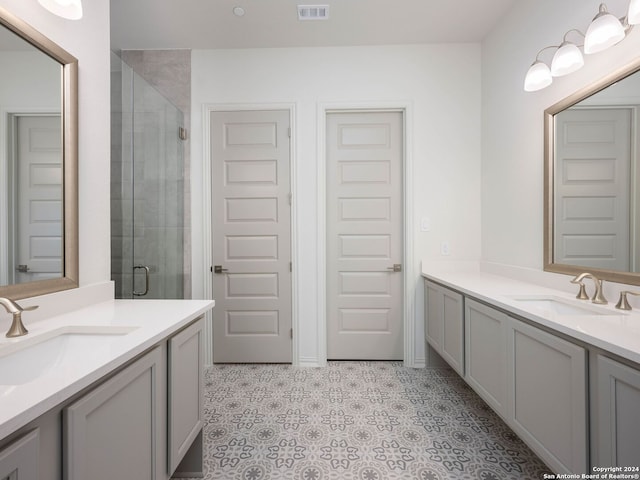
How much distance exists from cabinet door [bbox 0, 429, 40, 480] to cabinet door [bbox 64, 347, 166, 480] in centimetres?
8

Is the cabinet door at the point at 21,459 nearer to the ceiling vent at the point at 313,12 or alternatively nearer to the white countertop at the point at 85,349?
the white countertop at the point at 85,349

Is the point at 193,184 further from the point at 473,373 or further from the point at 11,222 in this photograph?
the point at 473,373

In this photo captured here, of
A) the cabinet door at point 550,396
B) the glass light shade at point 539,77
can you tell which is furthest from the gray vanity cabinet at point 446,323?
the glass light shade at point 539,77

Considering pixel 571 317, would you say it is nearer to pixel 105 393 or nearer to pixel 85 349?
pixel 105 393

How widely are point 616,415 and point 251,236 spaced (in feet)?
7.83

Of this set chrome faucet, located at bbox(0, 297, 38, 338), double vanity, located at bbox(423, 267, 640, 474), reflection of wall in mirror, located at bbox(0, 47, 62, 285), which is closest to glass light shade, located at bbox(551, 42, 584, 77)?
double vanity, located at bbox(423, 267, 640, 474)

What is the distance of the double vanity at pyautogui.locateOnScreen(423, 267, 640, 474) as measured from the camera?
87 cm

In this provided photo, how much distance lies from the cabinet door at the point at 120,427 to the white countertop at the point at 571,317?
145 centimetres

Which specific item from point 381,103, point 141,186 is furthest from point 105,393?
point 381,103

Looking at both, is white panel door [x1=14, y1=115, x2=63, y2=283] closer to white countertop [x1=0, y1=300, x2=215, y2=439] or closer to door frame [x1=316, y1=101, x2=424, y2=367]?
white countertop [x1=0, y1=300, x2=215, y2=439]

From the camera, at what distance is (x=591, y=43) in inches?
51.9

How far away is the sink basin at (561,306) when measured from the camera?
1.31 m

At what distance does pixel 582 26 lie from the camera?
1561mm

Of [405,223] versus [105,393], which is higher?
[405,223]
